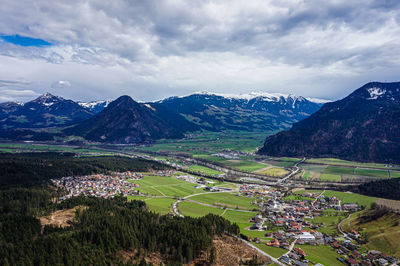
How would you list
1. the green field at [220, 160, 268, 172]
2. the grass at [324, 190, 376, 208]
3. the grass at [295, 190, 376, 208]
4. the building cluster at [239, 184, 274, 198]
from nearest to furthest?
the grass at [324, 190, 376, 208] → the grass at [295, 190, 376, 208] → the building cluster at [239, 184, 274, 198] → the green field at [220, 160, 268, 172]

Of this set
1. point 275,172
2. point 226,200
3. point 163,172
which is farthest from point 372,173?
point 163,172

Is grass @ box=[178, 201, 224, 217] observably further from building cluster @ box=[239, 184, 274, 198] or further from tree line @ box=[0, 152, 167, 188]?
tree line @ box=[0, 152, 167, 188]

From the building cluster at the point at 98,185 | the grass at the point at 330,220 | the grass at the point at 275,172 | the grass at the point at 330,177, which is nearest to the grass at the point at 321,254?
the grass at the point at 330,220

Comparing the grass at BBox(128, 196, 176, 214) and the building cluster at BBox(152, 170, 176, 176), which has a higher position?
the building cluster at BBox(152, 170, 176, 176)

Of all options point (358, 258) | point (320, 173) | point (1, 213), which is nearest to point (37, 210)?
point (1, 213)

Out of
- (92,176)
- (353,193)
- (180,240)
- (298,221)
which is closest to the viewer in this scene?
(180,240)

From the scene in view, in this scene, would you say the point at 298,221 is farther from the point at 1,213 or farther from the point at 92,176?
the point at 92,176

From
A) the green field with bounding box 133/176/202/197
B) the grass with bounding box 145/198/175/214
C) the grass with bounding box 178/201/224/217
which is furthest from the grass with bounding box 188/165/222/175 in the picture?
the grass with bounding box 178/201/224/217
